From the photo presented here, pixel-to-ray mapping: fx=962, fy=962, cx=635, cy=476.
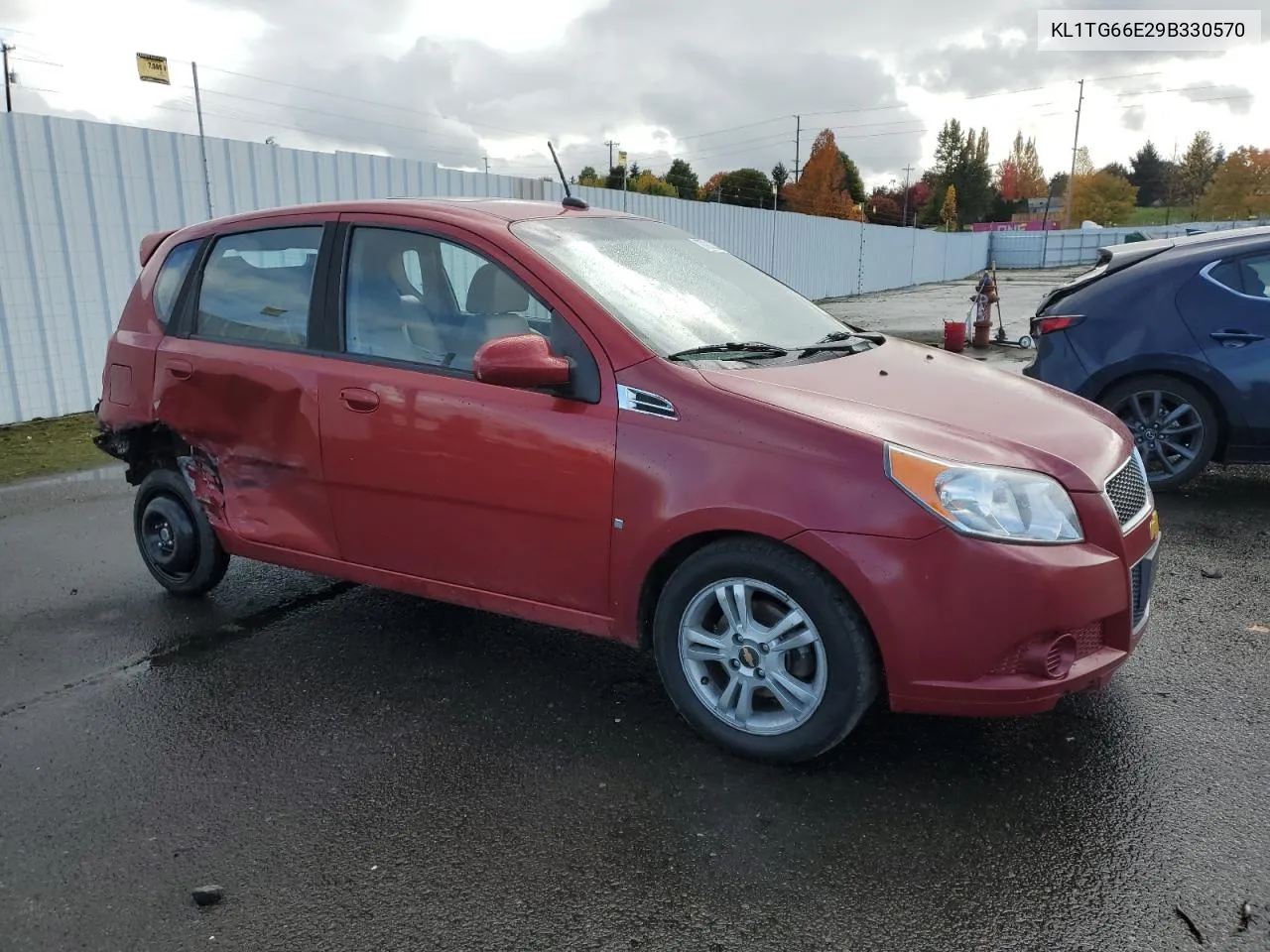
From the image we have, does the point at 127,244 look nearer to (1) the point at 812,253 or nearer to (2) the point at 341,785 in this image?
(2) the point at 341,785

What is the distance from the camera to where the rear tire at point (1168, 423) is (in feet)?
19.5

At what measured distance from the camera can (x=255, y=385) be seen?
4004mm

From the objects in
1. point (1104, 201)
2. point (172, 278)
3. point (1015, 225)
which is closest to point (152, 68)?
point (172, 278)

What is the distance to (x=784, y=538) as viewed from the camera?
9.33 ft

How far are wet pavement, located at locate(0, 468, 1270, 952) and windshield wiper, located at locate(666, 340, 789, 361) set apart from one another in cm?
129

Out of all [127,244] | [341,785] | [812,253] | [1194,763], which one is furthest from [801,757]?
[812,253]

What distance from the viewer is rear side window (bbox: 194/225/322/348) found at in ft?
13.0

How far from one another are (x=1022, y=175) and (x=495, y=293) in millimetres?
135505

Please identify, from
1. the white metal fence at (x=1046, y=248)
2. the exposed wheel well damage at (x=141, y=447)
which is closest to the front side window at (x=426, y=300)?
the exposed wheel well damage at (x=141, y=447)

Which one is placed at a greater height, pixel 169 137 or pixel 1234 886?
pixel 169 137

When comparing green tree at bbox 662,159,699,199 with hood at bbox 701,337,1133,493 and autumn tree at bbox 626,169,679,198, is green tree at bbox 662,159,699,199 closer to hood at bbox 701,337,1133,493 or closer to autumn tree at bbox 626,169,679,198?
autumn tree at bbox 626,169,679,198

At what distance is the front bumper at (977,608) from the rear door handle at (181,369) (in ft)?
9.55

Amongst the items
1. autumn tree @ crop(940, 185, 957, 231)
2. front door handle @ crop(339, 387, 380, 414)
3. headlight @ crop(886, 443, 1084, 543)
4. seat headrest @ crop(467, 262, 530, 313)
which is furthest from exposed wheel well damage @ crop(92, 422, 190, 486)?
autumn tree @ crop(940, 185, 957, 231)

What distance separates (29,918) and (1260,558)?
5.45 meters
